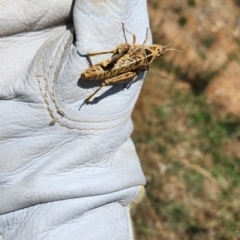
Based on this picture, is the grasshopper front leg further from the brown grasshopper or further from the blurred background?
the blurred background

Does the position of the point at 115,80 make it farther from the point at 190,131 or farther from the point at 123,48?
the point at 190,131

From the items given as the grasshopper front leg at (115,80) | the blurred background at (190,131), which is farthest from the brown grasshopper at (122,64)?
the blurred background at (190,131)

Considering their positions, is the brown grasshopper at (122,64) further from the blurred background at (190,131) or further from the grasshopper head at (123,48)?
the blurred background at (190,131)

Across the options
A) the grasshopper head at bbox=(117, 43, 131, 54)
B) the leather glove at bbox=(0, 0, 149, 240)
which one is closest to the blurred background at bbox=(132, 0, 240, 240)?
the leather glove at bbox=(0, 0, 149, 240)

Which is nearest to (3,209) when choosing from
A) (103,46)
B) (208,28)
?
(103,46)

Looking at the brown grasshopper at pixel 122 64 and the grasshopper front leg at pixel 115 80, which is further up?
the brown grasshopper at pixel 122 64

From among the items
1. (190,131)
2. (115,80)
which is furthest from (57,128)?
(190,131)
